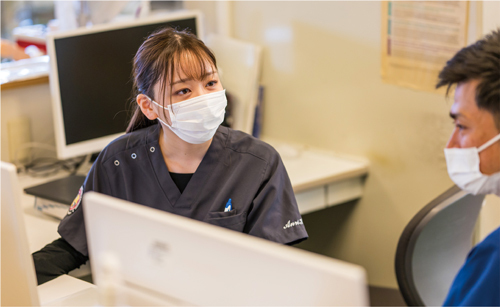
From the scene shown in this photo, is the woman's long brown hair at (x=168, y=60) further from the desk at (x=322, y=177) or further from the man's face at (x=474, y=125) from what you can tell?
the desk at (x=322, y=177)

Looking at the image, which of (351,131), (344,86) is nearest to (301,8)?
(344,86)

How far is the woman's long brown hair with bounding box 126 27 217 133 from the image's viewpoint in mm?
1279

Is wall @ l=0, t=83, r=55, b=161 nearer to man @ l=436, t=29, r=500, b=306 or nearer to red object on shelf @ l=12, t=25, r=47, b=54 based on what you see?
red object on shelf @ l=12, t=25, r=47, b=54

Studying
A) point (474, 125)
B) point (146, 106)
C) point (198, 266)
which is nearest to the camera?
point (198, 266)

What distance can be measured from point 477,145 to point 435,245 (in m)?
0.57

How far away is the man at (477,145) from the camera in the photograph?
0.88 metres

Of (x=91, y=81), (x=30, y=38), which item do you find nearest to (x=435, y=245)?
(x=91, y=81)

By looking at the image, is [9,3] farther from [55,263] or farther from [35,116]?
[55,263]

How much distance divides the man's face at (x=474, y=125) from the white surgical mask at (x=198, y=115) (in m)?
0.54

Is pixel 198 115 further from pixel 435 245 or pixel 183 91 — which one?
pixel 435 245

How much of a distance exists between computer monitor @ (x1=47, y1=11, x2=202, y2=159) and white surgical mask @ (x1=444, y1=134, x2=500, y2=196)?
4.08ft

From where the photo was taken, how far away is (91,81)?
1988 millimetres

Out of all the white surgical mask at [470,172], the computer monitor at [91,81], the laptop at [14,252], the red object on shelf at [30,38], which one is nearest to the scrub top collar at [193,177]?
the laptop at [14,252]

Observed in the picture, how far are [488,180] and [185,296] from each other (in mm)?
612
